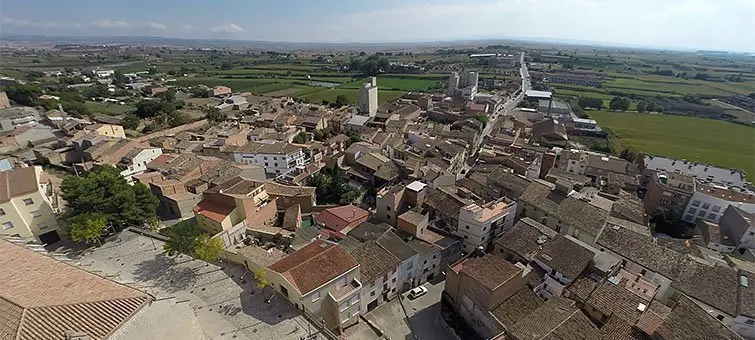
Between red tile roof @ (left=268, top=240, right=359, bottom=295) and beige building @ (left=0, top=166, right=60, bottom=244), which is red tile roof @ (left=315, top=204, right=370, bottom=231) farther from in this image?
beige building @ (left=0, top=166, right=60, bottom=244)

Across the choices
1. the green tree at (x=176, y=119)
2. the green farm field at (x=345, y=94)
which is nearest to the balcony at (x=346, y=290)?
the green tree at (x=176, y=119)

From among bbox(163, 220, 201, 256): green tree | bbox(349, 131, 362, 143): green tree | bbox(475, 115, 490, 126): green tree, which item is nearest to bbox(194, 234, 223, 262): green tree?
bbox(163, 220, 201, 256): green tree

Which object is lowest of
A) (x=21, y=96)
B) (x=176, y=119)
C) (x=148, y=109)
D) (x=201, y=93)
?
(x=201, y=93)

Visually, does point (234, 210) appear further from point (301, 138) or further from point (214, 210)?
point (301, 138)

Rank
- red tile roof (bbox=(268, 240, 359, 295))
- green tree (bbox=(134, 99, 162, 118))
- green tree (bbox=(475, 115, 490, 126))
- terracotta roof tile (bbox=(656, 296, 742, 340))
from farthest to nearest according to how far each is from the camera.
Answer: green tree (bbox=(134, 99, 162, 118)), green tree (bbox=(475, 115, 490, 126)), red tile roof (bbox=(268, 240, 359, 295)), terracotta roof tile (bbox=(656, 296, 742, 340))

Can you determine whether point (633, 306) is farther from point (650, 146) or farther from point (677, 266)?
point (650, 146)

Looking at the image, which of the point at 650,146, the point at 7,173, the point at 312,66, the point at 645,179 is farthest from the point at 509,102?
the point at 312,66

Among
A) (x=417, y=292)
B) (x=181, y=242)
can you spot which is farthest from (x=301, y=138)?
(x=417, y=292)
